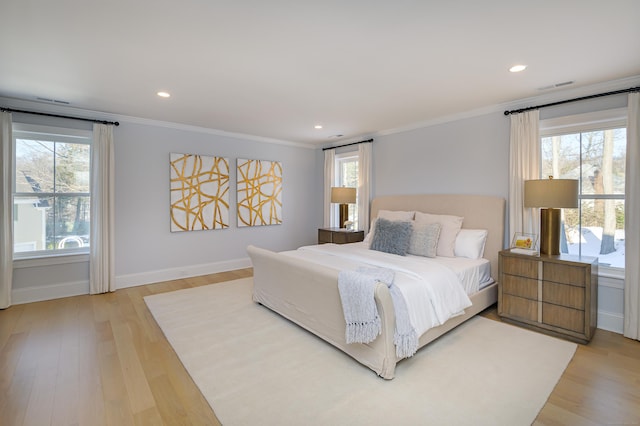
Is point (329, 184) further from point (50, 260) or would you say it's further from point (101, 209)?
point (50, 260)

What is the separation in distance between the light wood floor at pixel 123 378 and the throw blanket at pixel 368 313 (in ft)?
2.87

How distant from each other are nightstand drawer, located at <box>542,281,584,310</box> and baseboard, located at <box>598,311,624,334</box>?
67 centimetres

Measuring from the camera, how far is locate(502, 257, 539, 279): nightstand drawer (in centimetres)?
312

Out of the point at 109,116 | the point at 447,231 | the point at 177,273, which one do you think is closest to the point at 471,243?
the point at 447,231

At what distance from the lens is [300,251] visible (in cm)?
393

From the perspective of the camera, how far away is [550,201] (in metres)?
3.06

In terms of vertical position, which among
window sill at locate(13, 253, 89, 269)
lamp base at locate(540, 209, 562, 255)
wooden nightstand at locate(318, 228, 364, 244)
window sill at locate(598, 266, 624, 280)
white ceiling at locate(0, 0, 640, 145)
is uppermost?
white ceiling at locate(0, 0, 640, 145)

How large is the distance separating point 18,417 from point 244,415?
1394mm

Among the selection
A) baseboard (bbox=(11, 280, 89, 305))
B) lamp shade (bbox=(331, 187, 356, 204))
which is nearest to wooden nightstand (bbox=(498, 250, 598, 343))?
lamp shade (bbox=(331, 187, 356, 204))

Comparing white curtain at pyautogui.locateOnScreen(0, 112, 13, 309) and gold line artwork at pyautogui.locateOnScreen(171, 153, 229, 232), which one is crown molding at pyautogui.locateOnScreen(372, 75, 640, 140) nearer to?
gold line artwork at pyautogui.locateOnScreen(171, 153, 229, 232)

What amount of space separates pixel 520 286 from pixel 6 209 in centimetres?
604

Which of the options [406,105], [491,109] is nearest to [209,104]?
[406,105]

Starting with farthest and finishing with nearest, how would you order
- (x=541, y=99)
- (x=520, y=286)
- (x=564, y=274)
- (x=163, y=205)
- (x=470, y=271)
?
(x=163, y=205), (x=541, y=99), (x=470, y=271), (x=520, y=286), (x=564, y=274)

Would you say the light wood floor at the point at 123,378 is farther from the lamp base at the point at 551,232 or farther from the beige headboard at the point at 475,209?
the beige headboard at the point at 475,209
